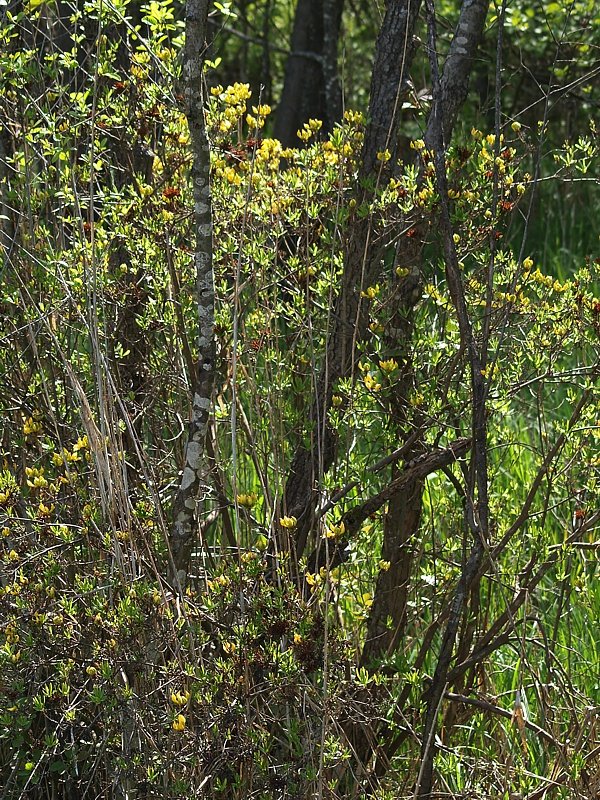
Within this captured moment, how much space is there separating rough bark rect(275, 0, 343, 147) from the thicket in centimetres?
472

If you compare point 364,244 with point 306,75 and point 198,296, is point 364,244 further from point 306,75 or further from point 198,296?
point 306,75

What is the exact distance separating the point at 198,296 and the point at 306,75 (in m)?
5.85

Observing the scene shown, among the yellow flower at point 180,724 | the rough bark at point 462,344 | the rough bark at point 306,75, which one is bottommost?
the yellow flower at point 180,724

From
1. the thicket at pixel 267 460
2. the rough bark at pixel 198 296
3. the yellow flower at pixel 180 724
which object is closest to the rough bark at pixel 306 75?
the thicket at pixel 267 460

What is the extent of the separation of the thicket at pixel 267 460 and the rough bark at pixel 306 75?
4718 millimetres

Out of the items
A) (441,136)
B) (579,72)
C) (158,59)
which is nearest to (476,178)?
(441,136)

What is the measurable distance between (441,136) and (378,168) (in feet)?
0.99

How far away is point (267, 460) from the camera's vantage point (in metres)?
2.63

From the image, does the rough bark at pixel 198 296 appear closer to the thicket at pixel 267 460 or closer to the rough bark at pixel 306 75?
the thicket at pixel 267 460

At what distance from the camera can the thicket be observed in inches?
91.4

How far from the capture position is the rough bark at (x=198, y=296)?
2.24 m

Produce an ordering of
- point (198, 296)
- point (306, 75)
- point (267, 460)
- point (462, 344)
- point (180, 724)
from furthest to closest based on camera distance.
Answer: point (306, 75) → point (267, 460) → point (462, 344) → point (198, 296) → point (180, 724)

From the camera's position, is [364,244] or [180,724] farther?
[364,244]

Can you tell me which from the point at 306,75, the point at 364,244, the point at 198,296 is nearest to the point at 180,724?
the point at 198,296
